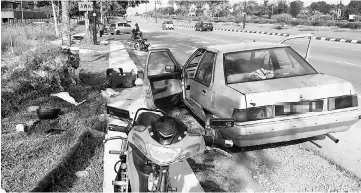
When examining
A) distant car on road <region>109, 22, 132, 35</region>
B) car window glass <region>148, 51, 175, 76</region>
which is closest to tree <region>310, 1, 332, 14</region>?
distant car on road <region>109, 22, 132, 35</region>

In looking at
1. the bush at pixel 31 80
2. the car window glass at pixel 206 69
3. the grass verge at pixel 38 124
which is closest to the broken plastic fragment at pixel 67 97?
the grass verge at pixel 38 124

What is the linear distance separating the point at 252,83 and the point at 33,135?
3.22 metres

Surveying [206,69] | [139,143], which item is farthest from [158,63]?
[139,143]

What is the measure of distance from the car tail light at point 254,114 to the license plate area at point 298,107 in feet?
0.29

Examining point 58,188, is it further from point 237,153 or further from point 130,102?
point 130,102

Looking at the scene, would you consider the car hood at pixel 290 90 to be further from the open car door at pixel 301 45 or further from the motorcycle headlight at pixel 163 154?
the motorcycle headlight at pixel 163 154

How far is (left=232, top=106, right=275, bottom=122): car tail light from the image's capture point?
4059mm

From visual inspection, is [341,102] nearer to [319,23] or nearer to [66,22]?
[66,22]

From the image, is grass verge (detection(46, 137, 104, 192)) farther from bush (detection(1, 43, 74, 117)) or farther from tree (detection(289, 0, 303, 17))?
tree (detection(289, 0, 303, 17))

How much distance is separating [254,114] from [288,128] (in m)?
0.46

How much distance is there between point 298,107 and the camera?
4.20m

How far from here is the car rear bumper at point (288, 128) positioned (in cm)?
410

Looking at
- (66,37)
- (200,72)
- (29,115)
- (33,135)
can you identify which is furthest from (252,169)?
(66,37)

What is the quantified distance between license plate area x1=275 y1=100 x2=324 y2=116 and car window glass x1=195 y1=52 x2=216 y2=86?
4.08 ft
